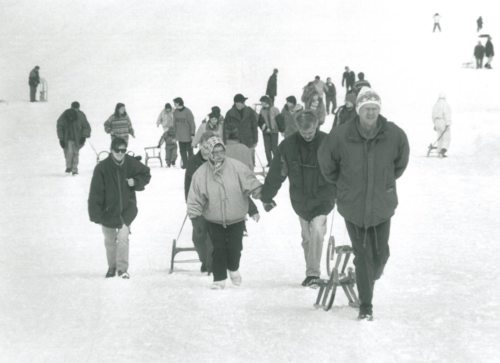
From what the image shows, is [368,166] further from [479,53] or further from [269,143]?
[479,53]

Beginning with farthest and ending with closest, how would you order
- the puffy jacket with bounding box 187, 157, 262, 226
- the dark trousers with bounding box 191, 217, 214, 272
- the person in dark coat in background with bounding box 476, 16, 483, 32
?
1. the person in dark coat in background with bounding box 476, 16, 483, 32
2. the dark trousers with bounding box 191, 217, 214, 272
3. the puffy jacket with bounding box 187, 157, 262, 226

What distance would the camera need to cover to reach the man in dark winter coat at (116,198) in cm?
916

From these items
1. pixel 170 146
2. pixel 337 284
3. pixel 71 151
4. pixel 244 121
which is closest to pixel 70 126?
pixel 71 151

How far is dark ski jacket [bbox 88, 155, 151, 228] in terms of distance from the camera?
30.0 ft

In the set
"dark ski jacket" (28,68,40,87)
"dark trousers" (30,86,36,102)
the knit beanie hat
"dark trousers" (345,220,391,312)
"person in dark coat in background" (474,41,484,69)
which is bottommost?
"dark trousers" (345,220,391,312)

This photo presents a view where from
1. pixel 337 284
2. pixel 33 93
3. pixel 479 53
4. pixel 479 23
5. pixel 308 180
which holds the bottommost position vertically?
pixel 337 284

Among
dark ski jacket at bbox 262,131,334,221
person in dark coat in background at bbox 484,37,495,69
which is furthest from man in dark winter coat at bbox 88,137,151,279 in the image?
person in dark coat in background at bbox 484,37,495,69

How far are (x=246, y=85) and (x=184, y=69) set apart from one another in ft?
13.4

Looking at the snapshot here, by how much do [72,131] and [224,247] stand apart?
1060cm

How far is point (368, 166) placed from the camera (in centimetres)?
693

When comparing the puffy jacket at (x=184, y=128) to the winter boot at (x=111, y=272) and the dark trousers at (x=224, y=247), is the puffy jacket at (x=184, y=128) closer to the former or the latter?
the winter boot at (x=111, y=272)

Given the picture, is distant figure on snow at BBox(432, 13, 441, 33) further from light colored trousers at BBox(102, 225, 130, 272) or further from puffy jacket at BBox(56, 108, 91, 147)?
light colored trousers at BBox(102, 225, 130, 272)

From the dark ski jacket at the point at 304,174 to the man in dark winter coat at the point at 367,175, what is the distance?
129 centimetres

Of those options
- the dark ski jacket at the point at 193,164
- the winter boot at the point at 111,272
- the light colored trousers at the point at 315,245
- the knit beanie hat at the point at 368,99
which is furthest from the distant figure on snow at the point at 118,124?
the knit beanie hat at the point at 368,99
